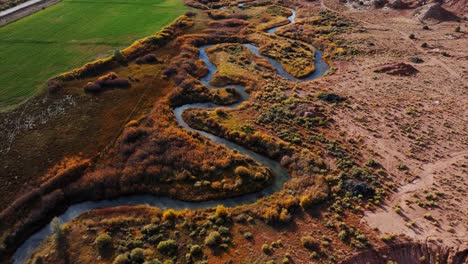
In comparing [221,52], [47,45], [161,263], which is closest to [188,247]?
[161,263]

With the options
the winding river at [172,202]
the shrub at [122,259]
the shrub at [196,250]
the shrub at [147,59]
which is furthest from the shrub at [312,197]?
the shrub at [147,59]

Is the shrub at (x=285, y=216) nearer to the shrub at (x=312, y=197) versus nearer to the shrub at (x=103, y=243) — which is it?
the shrub at (x=312, y=197)

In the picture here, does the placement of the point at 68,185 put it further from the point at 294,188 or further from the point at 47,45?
the point at 47,45

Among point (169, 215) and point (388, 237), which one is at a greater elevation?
point (169, 215)

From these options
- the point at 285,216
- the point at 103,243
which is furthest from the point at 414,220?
the point at 103,243

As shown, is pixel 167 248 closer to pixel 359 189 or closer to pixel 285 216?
pixel 285 216
